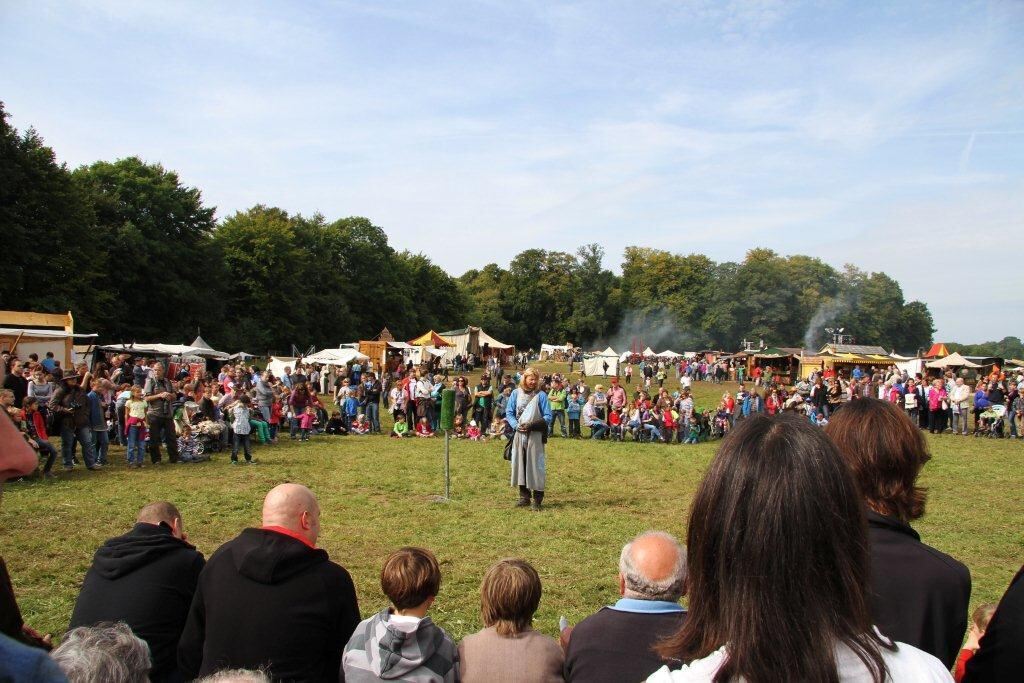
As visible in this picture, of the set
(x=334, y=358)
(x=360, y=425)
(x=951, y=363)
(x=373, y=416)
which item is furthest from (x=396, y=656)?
(x=951, y=363)

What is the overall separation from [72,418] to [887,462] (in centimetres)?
1321

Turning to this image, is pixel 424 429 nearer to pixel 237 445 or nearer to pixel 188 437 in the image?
pixel 237 445

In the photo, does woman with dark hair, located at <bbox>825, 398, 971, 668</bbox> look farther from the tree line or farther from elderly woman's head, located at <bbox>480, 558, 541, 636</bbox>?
the tree line

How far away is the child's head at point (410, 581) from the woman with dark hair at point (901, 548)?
191cm

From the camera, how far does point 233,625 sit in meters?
3.07

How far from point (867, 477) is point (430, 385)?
713 inches

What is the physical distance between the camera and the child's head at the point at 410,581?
10.9 feet

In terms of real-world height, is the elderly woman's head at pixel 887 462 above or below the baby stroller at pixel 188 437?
above

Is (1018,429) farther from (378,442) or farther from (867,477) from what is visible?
(867,477)

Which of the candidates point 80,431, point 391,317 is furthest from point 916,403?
point 391,317

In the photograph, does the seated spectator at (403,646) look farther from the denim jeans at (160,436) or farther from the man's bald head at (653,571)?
the denim jeans at (160,436)

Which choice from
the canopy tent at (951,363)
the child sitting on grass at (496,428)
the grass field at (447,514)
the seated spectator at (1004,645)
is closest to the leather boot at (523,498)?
the grass field at (447,514)

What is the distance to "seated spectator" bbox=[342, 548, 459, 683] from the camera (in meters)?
3.08

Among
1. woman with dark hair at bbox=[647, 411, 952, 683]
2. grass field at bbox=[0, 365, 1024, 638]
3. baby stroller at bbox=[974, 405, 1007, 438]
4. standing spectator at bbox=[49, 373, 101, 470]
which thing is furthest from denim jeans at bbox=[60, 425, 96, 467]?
baby stroller at bbox=[974, 405, 1007, 438]
